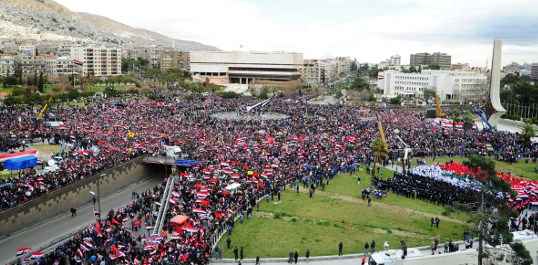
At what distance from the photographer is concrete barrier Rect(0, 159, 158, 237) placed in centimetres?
2673

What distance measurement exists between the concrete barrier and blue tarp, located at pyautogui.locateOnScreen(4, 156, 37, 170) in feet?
15.1

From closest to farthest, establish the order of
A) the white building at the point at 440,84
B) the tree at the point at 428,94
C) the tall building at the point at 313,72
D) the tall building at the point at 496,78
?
the tall building at the point at 496,78 → the tree at the point at 428,94 → the white building at the point at 440,84 → the tall building at the point at 313,72

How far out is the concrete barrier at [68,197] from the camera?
26.7 meters

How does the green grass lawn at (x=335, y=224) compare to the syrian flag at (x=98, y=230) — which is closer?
the syrian flag at (x=98, y=230)

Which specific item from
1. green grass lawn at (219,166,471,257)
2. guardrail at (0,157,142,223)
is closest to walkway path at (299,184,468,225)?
green grass lawn at (219,166,471,257)

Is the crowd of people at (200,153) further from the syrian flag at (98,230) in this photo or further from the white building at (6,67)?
the white building at (6,67)

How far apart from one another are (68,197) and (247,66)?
105928 mm

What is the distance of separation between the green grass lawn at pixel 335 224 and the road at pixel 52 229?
933 cm

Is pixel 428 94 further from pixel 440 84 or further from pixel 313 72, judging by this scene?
pixel 313 72

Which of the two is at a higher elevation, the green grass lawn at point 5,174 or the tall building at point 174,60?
the tall building at point 174,60

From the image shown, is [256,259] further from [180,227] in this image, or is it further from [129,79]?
[129,79]

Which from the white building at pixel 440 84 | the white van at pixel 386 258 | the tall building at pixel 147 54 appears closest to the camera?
the white van at pixel 386 258

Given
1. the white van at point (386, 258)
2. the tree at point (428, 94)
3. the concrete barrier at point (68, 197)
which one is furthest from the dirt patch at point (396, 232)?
the tree at point (428, 94)

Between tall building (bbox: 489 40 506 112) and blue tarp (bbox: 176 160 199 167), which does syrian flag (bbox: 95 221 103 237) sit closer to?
blue tarp (bbox: 176 160 199 167)
